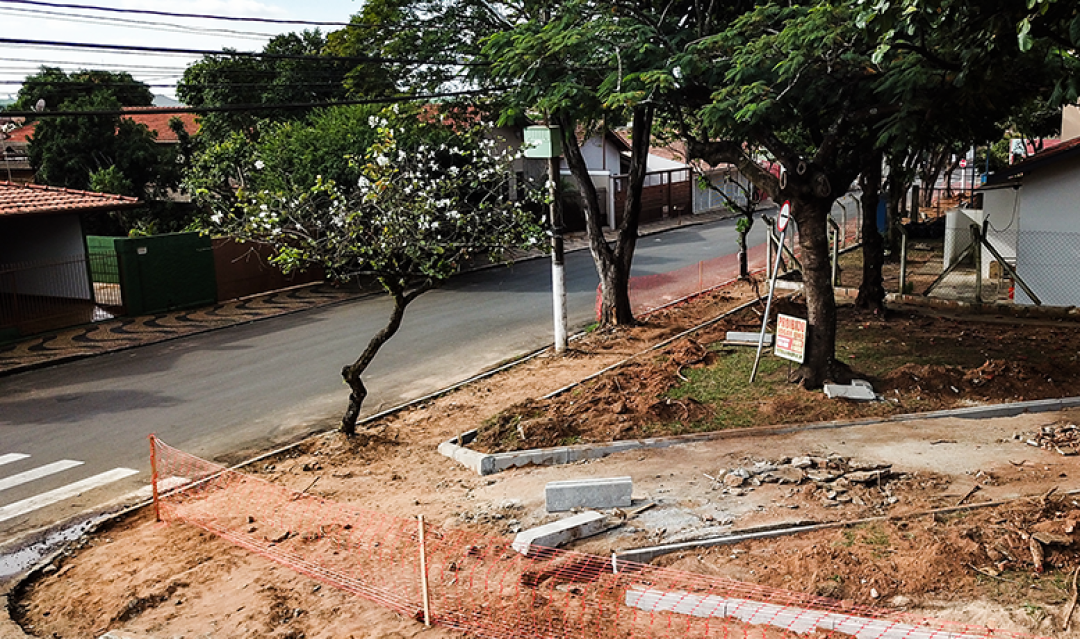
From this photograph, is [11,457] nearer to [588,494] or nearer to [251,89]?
[588,494]

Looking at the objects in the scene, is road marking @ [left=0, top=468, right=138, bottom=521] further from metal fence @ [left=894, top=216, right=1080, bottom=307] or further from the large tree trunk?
metal fence @ [left=894, top=216, right=1080, bottom=307]

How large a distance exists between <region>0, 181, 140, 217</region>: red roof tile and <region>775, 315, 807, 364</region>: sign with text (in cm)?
1715

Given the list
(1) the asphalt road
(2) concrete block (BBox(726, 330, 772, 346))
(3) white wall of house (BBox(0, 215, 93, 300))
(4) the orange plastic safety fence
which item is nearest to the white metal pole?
(1) the asphalt road

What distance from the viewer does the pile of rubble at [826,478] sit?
8688mm

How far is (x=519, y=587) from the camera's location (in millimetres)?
7305

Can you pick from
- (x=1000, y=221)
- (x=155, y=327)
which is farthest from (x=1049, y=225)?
(x=155, y=327)

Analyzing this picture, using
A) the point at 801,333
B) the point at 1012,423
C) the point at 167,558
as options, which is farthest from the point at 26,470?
the point at 1012,423

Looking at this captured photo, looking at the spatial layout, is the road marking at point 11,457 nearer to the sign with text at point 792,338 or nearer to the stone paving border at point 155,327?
the stone paving border at point 155,327

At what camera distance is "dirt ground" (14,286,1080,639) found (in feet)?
22.8

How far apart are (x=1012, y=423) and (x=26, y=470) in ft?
41.8

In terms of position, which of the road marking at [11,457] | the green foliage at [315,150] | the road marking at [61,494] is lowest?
the road marking at [61,494]

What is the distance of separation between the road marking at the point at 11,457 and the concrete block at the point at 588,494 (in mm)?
8099

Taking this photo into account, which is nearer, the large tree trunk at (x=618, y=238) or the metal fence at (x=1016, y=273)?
the metal fence at (x=1016, y=273)

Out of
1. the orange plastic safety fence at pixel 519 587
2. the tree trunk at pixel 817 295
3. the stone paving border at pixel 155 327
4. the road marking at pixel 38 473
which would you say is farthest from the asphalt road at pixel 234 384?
the tree trunk at pixel 817 295
